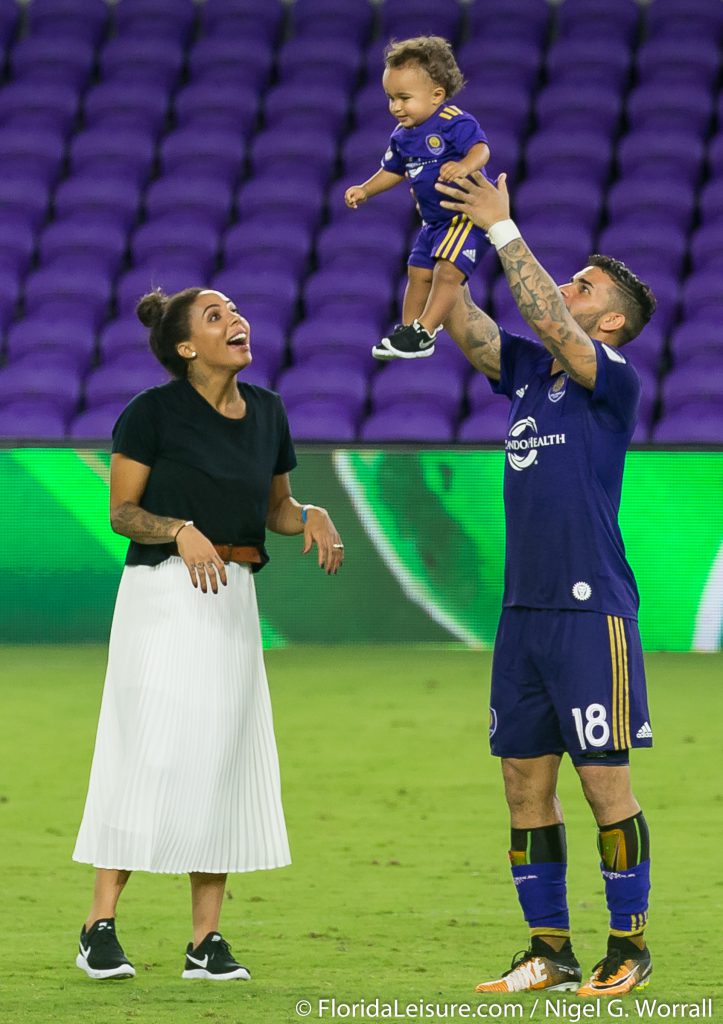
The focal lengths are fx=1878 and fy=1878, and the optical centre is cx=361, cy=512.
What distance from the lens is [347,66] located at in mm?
15914

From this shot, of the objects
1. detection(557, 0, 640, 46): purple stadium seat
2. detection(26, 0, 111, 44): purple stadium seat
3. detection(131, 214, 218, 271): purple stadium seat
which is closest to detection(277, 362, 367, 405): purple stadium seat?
detection(131, 214, 218, 271): purple stadium seat

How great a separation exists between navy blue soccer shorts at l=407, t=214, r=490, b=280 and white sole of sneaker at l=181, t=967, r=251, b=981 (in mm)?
1915

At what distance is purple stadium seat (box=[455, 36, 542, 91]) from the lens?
15.4m

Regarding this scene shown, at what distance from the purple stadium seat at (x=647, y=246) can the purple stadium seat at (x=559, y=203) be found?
342 millimetres

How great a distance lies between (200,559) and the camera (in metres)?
4.64

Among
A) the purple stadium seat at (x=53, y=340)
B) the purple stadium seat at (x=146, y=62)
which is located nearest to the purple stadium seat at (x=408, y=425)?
the purple stadium seat at (x=53, y=340)

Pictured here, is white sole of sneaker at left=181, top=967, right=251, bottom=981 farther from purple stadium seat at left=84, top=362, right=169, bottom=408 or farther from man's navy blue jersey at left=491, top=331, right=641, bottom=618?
purple stadium seat at left=84, top=362, right=169, bottom=408

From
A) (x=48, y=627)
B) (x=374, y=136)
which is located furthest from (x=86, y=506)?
(x=374, y=136)

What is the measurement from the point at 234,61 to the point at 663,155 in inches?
155

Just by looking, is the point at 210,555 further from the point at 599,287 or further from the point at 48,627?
the point at 48,627

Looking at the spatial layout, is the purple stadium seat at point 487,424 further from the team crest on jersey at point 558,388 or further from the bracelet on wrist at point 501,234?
the bracelet on wrist at point 501,234

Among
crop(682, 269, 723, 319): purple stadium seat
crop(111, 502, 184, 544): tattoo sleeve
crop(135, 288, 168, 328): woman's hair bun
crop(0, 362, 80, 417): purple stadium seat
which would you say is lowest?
crop(111, 502, 184, 544): tattoo sleeve

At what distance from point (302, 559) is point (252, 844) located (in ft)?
20.3

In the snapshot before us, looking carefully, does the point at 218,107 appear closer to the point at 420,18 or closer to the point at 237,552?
the point at 420,18
